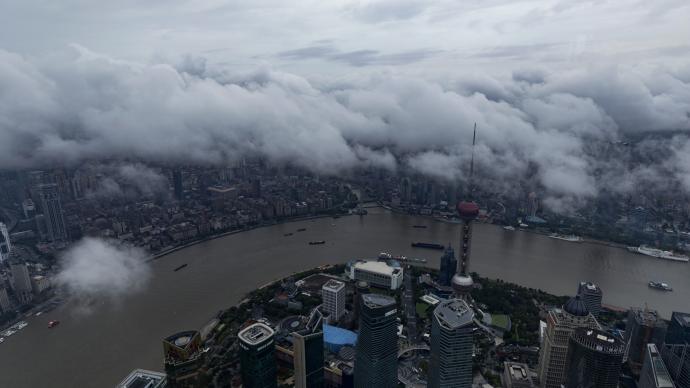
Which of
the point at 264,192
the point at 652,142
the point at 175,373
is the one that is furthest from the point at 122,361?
the point at 652,142

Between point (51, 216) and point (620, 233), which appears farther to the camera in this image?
point (620, 233)

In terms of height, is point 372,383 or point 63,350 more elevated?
point 372,383

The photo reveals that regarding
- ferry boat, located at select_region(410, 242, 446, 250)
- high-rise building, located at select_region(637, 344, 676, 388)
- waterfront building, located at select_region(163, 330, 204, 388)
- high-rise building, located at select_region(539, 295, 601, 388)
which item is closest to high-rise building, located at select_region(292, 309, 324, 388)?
waterfront building, located at select_region(163, 330, 204, 388)

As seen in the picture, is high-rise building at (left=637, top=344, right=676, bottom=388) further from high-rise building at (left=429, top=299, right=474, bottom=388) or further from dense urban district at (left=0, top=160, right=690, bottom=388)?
high-rise building at (left=429, top=299, right=474, bottom=388)

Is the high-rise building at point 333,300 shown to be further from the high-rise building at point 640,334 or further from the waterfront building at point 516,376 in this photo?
the high-rise building at point 640,334

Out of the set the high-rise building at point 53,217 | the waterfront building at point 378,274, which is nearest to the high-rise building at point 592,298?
the waterfront building at point 378,274

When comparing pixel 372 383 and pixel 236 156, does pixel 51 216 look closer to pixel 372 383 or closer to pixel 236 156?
pixel 236 156

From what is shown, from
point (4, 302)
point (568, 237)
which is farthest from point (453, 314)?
point (568, 237)
